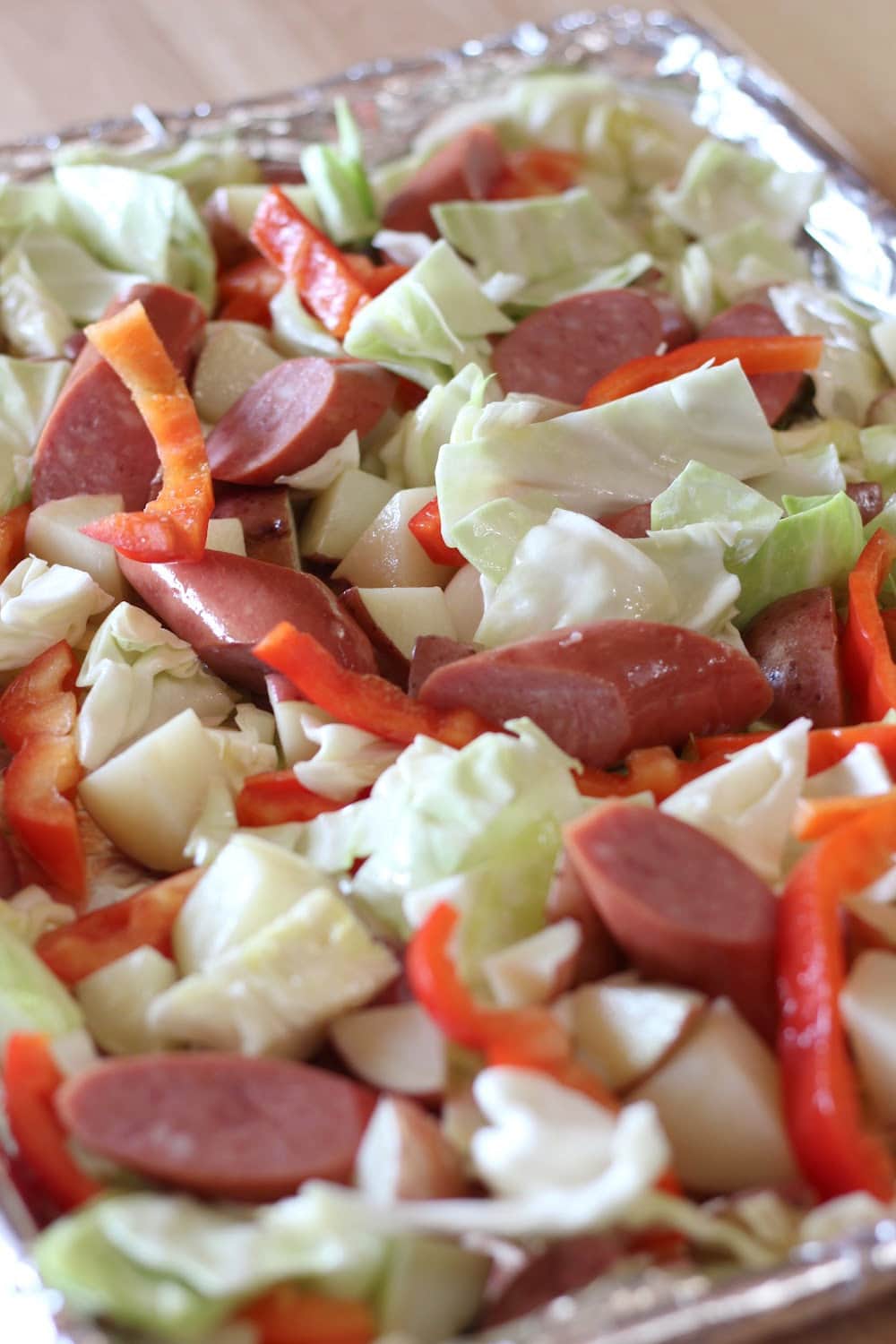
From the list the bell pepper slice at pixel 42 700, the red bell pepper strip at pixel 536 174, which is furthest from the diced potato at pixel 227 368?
the red bell pepper strip at pixel 536 174

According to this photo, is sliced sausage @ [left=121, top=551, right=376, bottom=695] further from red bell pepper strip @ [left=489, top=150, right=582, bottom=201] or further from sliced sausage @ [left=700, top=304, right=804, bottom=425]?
red bell pepper strip @ [left=489, top=150, right=582, bottom=201]

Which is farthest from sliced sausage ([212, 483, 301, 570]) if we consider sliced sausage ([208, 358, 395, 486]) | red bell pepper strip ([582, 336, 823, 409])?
red bell pepper strip ([582, 336, 823, 409])

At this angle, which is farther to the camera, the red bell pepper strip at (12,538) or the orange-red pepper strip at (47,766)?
the red bell pepper strip at (12,538)

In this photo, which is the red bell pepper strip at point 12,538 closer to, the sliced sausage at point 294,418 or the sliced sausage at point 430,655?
the sliced sausage at point 294,418

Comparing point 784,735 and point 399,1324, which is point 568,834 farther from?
point 399,1324

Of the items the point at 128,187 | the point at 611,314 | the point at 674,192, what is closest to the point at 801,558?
the point at 611,314

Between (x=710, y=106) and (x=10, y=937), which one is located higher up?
(x=10, y=937)
